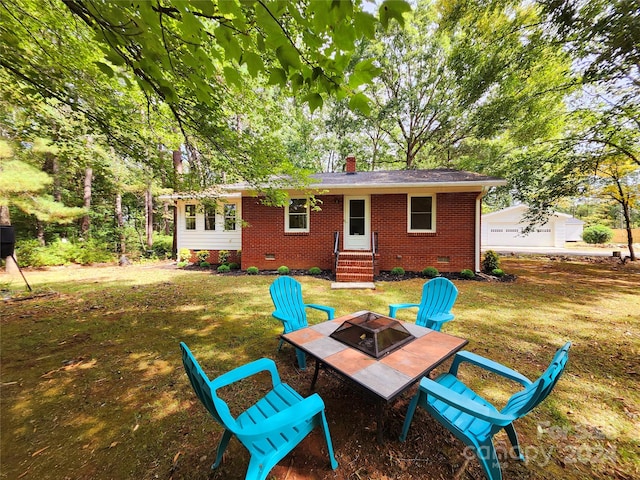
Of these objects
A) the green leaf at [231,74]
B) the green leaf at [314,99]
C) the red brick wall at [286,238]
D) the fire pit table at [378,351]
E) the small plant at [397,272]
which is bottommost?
the small plant at [397,272]

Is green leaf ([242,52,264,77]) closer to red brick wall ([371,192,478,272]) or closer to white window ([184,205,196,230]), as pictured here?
red brick wall ([371,192,478,272])

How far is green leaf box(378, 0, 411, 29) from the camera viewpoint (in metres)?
1.20

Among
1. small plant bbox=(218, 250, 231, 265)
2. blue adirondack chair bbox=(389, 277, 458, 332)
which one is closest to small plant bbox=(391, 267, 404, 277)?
blue adirondack chair bbox=(389, 277, 458, 332)

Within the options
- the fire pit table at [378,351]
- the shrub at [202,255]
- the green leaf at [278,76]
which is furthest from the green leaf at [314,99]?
the shrub at [202,255]

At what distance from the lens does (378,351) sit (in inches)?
83.9

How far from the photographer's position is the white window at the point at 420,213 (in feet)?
28.9

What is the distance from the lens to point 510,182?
9.91 m

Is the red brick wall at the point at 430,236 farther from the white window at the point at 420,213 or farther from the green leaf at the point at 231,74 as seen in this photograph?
the green leaf at the point at 231,74

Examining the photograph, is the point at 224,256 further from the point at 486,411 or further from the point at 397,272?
the point at 486,411

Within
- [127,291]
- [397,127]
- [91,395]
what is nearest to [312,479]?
[91,395]

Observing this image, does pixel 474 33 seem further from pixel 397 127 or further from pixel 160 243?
pixel 160 243

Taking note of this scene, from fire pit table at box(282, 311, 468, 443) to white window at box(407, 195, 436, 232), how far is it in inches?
269

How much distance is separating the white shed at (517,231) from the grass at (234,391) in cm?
1792

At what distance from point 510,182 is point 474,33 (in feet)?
18.9
